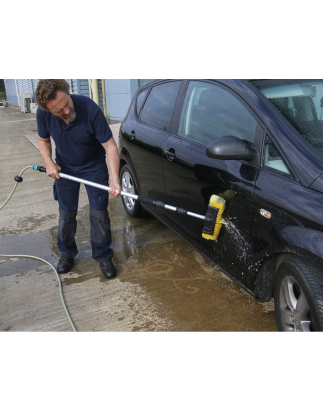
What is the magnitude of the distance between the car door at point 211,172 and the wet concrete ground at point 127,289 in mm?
378

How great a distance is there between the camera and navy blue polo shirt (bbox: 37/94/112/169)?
3.09m

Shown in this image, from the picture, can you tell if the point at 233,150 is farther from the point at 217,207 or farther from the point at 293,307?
the point at 293,307

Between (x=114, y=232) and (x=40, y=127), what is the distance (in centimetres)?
167

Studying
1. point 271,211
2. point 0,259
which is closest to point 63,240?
point 0,259

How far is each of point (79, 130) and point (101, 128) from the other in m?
0.18

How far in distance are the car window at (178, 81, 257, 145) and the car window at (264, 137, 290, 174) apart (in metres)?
0.16

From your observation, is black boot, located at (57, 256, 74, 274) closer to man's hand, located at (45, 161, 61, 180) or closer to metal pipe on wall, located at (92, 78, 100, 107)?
man's hand, located at (45, 161, 61, 180)

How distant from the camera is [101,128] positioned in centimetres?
311

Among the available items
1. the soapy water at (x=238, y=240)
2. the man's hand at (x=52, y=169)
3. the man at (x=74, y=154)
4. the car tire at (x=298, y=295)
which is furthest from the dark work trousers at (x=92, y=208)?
the car tire at (x=298, y=295)

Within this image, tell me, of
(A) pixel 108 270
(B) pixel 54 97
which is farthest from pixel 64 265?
(B) pixel 54 97

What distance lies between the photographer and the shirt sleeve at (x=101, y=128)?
3.10 m
